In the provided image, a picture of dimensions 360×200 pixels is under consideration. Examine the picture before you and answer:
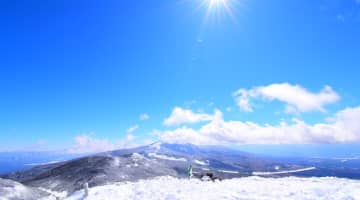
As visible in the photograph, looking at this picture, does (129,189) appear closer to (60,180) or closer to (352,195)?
(352,195)

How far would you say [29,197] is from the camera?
39594 mm

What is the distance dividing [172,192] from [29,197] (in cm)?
2620

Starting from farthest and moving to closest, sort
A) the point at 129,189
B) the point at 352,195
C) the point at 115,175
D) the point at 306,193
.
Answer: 1. the point at 115,175
2. the point at 129,189
3. the point at 306,193
4. the point at 352,195

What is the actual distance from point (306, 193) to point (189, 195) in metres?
9.71

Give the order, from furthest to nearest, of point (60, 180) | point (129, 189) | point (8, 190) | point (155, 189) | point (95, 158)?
point (95, 158)
point (60, 180)
point (8, 190)
point (129, 189)
point (155, 189)

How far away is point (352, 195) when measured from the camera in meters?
20.3

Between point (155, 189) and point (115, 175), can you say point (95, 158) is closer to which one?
point (115, 175)

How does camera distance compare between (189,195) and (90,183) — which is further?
(90,183)

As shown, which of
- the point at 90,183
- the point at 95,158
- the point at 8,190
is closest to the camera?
the point at 8,190

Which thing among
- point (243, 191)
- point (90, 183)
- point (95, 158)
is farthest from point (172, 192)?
point (95, 158)

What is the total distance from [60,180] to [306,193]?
75.5m

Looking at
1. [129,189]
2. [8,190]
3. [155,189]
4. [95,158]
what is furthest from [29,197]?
[95,158]

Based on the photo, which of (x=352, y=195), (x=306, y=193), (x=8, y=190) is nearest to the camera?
(x=352, y=195)

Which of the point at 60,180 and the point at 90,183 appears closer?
the point at 90,183
